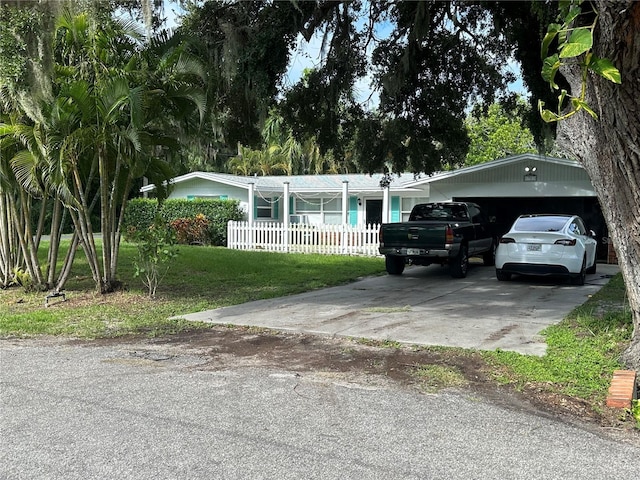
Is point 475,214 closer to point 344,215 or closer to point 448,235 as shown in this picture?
point 448,235

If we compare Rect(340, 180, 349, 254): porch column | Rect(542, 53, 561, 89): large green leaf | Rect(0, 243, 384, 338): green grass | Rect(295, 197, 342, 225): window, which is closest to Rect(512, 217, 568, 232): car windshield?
Rect(0, 243, 384, 338): green grass

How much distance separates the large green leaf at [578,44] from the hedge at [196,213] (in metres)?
21.4

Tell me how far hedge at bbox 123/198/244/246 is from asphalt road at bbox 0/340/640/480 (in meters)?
18.9

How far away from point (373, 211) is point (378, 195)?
3.11ft

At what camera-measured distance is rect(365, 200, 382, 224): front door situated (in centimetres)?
2770

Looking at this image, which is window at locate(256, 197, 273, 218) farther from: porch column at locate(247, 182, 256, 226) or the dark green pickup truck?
the dark green pickup truck

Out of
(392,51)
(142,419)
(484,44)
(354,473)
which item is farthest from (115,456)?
(484,44)

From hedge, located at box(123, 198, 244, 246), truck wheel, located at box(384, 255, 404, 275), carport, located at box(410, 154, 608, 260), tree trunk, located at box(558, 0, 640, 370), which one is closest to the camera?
tree trunk, located at box(558, 0, 640, 370)

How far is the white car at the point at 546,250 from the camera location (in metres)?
12.9

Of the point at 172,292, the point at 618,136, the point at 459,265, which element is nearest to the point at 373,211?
the point at 459,265

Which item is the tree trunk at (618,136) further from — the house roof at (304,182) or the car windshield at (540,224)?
the house roof at (304,182)

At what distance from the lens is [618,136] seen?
5371mm

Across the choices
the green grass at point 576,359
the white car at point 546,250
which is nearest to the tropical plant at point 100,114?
the green grass at point 576,359

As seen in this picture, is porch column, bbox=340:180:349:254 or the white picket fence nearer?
the white picket fence
